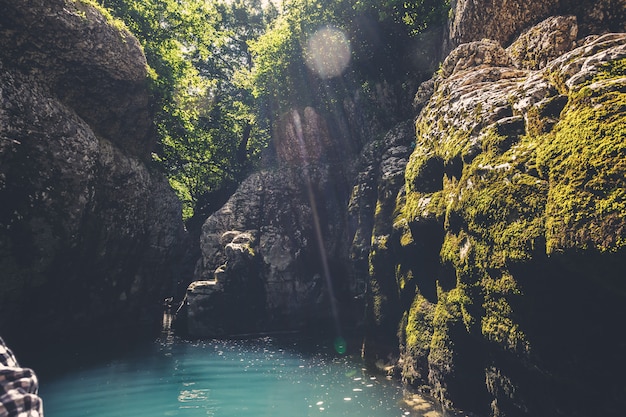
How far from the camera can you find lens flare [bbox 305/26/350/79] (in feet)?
69.7

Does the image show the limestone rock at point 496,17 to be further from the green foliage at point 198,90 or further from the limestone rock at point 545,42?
the green foliage at point 198,90

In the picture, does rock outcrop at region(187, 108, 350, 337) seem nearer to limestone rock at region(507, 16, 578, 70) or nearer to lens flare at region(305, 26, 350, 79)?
lens flare at region(305, 26, 350, 79)

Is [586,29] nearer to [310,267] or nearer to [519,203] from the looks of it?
[519,203]

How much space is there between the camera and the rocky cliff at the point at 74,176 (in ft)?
42.1

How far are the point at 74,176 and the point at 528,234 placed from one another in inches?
583

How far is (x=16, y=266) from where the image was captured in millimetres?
12602

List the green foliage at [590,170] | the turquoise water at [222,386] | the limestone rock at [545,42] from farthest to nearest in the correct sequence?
the limestone rock at [545,42] → the turquoise water at [222,386] → the green foliage at [590,170]

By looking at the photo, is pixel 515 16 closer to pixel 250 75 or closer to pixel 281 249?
pixel 281 249

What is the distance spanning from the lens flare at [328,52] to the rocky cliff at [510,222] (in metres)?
7.15

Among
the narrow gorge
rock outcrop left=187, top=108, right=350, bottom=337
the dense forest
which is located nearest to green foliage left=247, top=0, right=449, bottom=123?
the dense forest

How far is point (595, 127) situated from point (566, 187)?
39.0 inches

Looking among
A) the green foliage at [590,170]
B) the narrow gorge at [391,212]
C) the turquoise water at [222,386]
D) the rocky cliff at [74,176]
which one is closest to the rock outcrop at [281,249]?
the narrow gorge at [391,212]

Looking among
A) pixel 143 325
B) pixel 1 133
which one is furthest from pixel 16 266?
pixel 143 325

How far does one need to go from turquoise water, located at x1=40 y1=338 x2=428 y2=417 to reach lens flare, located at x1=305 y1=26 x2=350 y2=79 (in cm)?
Answer: 1501
